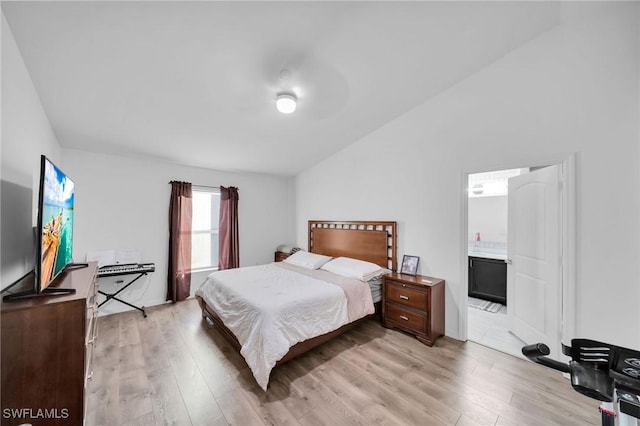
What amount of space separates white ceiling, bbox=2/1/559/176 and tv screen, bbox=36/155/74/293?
910 millimetres

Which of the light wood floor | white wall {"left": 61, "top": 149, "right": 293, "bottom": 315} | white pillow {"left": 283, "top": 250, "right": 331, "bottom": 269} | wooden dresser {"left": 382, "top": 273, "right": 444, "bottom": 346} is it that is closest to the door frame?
the light wood floor

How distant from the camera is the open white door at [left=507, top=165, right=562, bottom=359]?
7.57 ft

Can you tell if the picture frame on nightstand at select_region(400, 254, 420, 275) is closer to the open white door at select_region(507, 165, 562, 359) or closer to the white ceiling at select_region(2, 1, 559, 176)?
the open white door at select_region(507, 165, 562, 359)

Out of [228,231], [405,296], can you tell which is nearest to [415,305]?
[405,296]

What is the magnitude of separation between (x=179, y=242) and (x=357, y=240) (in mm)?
2915

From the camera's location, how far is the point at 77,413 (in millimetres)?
1271

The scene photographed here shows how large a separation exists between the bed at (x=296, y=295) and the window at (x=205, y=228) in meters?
1.39

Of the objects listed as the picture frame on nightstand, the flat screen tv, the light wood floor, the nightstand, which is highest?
the flat screen tv

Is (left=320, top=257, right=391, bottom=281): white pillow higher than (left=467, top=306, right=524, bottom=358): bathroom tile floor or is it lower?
higher

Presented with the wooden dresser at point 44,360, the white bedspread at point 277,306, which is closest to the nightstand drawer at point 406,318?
the white bedspread at point 277,306

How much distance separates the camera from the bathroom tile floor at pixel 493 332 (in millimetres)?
2650
